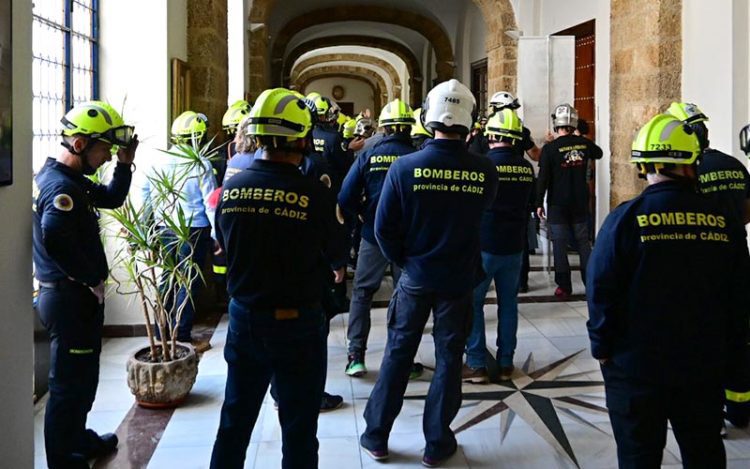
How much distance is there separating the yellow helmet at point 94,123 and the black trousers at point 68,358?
58 cm

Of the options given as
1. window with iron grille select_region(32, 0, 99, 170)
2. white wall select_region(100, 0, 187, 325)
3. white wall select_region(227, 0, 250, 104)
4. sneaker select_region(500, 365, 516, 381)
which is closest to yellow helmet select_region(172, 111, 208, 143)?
white wall select_region(100, 0, 187, 325)

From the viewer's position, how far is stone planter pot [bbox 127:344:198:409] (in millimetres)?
3875

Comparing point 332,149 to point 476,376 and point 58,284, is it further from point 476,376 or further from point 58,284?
point 58,284

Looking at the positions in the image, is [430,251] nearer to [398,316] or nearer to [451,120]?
[398,316]

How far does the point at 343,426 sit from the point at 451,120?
156 centimetres

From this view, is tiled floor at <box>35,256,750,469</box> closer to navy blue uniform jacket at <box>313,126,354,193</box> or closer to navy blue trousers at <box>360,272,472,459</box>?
navy blue trousers at <box>360,272,472,459</box>

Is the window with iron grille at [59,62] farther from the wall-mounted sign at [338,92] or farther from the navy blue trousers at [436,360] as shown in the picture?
the wall-mounted sign at [338,92]

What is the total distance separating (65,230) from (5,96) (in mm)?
641

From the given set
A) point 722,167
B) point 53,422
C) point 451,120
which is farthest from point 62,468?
point 722,167

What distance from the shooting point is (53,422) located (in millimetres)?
3021

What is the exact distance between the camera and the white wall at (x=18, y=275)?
8.06 ft

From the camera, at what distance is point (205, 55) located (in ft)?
19.8

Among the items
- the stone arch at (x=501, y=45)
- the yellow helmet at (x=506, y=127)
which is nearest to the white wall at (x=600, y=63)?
the stone arch at (x=501, y=45)

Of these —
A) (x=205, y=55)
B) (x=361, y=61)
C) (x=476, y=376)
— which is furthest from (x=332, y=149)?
(x=361, y=61)
